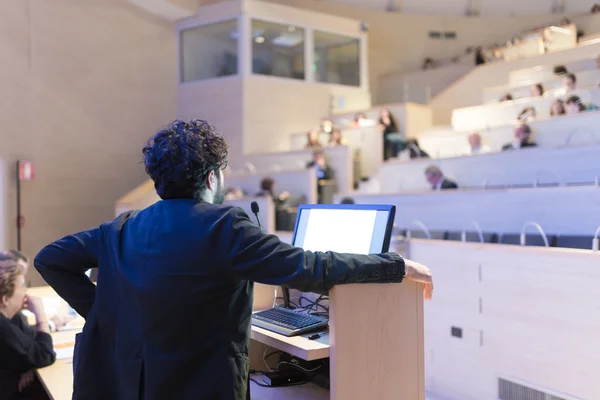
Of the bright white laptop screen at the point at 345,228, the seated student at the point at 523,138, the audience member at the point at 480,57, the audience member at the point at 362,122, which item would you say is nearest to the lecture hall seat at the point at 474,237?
the seated student at the point at 523,138

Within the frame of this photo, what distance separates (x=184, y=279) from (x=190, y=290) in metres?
0.03

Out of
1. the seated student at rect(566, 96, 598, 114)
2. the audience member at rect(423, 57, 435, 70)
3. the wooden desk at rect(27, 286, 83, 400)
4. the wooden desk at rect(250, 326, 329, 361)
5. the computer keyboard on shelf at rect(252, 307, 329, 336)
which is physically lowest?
the wooden desk at rect(27, 286, 83, 400)

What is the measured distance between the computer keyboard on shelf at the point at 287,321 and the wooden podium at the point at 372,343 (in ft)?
0.09

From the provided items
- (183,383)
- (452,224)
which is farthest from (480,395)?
(183,383)

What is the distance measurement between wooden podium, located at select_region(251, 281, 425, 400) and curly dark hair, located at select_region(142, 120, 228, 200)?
43 cm

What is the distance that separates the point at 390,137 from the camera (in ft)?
27.2

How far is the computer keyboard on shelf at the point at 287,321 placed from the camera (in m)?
1.59

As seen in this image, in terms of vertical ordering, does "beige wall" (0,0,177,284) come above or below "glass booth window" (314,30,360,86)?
below

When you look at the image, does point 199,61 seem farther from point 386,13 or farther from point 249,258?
point 249,258

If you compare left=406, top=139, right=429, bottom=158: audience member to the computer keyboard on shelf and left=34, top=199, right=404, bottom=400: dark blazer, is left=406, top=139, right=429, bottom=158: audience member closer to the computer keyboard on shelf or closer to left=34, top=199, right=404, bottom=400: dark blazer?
the computer keyboard on shelf

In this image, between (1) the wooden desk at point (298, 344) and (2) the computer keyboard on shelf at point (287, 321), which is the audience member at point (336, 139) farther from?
(1) the wooden desk at point (298, 344)

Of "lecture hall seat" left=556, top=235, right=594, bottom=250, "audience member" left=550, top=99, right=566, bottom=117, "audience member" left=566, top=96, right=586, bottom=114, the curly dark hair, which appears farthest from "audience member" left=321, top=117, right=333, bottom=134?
the curly dark hair

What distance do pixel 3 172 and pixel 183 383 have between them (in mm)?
6393

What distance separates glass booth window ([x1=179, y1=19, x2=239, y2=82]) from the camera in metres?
9.26
